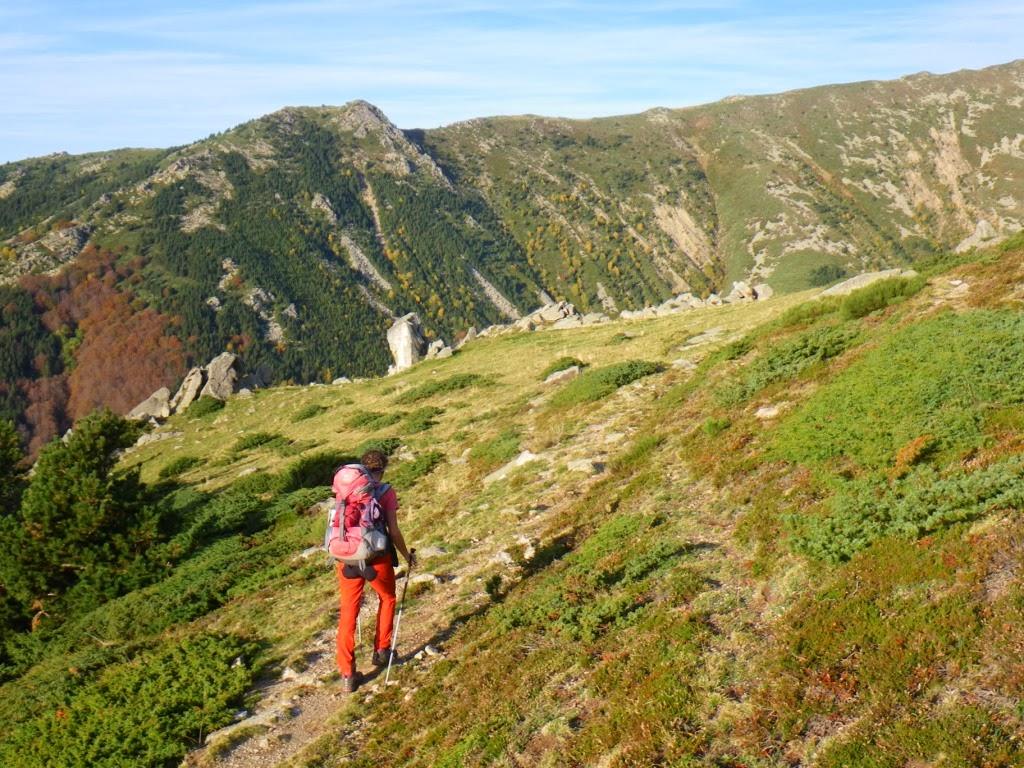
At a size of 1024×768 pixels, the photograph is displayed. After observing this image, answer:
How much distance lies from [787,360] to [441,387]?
18.9 m

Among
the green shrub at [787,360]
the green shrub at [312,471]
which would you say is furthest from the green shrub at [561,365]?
the green shrub at [787,360]

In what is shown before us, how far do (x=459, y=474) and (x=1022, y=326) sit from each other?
1391 centimetres

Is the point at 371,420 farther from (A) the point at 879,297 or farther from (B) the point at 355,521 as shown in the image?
(B) the point at 355,521

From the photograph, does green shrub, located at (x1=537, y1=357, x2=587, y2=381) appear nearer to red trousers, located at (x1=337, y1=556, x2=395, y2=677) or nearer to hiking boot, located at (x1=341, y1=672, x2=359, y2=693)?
red trousers, located at (x1=337, y1=556, x2=395, y2=677)

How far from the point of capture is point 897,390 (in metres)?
13.1

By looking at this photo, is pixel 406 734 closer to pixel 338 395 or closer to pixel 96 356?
pixel 338 395

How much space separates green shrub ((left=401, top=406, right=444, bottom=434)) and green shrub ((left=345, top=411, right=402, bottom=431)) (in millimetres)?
750

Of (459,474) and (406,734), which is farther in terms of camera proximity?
(459,474)

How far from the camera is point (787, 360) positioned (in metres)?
17.8

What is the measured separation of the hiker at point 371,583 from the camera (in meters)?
10.1

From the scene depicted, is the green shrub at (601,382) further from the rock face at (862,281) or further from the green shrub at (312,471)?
the rock face at (862,281)

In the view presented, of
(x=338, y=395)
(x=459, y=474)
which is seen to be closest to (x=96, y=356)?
(x=338, y=395)

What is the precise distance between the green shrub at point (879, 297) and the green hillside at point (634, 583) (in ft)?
0.35

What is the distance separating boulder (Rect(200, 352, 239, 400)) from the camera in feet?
163
